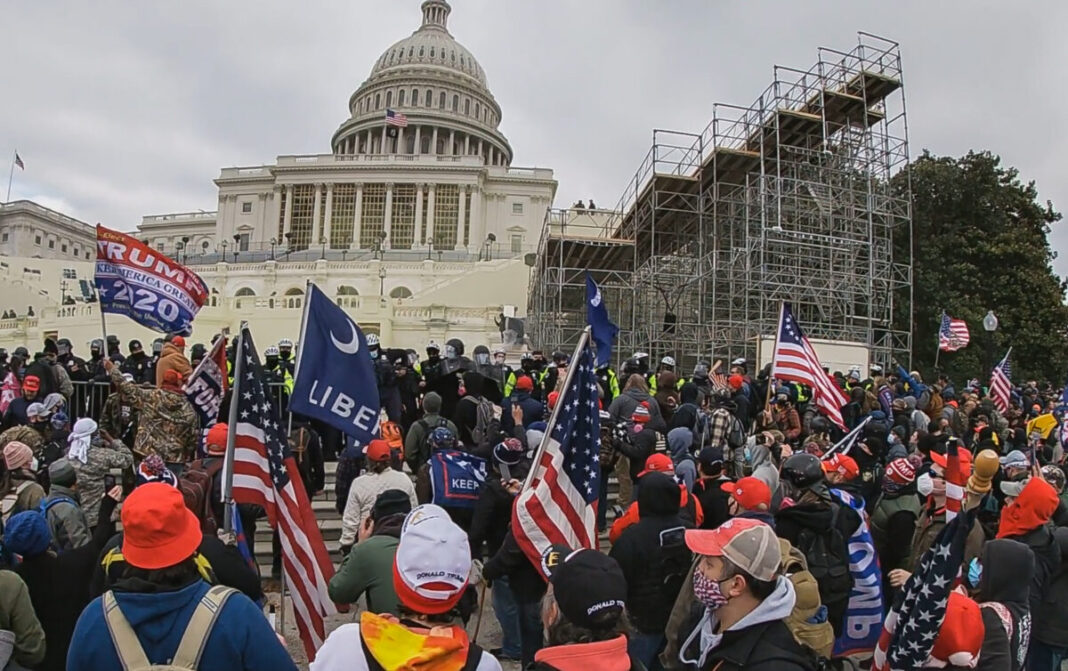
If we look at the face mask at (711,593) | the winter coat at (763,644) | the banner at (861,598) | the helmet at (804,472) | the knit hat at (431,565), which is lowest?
the banner at (861,598)

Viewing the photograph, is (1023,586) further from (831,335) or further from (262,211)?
(262,211)

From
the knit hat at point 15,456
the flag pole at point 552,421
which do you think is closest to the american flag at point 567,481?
the flag pole at point 552,421

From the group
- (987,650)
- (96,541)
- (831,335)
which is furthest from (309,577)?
(831,335)

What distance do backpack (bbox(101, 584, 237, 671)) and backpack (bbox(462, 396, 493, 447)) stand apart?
5960 mm

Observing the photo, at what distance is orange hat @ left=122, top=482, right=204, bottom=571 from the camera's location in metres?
2.47

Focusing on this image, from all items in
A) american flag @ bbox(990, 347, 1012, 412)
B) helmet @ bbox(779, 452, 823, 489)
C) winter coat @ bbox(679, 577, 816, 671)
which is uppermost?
american flag @ bbox(990, 347, 1012, 412)

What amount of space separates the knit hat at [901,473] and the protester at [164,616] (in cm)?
444

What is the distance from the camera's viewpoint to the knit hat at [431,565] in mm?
2441

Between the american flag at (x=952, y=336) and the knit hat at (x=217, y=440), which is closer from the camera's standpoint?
the knit hat at (x=217, y=440)

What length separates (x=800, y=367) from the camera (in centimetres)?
902

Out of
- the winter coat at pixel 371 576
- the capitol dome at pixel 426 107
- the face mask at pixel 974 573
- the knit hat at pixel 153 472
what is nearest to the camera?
the winter coat at pixel 371 576

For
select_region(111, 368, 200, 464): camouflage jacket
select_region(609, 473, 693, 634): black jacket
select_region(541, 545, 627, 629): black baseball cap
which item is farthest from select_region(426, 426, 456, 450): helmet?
select_region(541, 545, 627, 629): black baseball cap

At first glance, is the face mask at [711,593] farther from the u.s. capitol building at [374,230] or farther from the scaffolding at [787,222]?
the u.s. capitol building at [374,230]

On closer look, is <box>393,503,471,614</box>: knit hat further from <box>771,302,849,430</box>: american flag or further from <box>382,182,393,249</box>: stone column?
<box>382,182,393,249</box>: stone column
